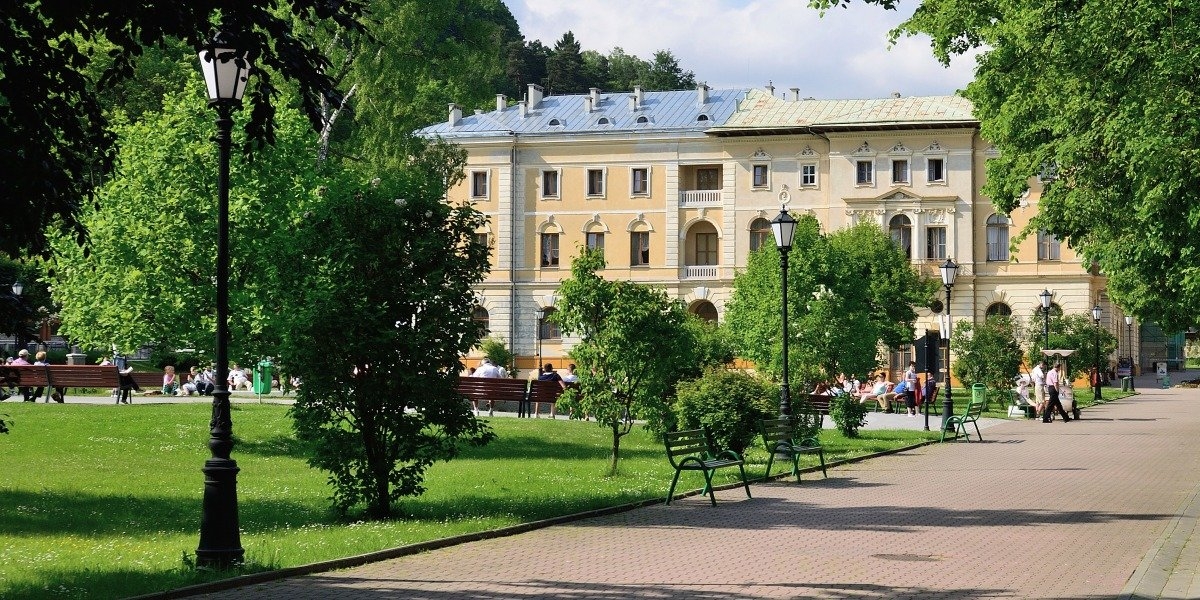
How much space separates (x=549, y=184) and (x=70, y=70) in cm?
6684

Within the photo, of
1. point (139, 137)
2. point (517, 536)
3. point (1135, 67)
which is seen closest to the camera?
point (517, 536)

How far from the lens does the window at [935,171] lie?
240 ft

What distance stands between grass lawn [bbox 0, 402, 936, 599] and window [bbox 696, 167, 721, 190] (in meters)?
44.6

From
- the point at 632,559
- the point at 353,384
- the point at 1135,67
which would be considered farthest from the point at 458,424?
the point at 1135,67

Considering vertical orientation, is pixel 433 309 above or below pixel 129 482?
above

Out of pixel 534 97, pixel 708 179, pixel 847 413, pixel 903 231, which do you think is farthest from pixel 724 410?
pixel 534 97

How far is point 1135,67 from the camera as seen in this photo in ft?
59.3

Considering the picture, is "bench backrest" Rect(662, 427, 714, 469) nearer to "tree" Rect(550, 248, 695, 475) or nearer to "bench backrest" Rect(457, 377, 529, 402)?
"tree" Rect(550, 248, 695, 475)

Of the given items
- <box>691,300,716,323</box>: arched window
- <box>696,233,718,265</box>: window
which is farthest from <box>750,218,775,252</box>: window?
<box>691,300,716,323</box>: arched window

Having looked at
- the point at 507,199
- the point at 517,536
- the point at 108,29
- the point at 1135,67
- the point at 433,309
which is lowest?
the point at 517,536

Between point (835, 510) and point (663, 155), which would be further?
point (663, 155)

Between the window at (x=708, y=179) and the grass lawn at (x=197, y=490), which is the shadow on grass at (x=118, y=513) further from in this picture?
the window at (x=708, y=179)

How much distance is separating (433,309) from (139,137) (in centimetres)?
1546

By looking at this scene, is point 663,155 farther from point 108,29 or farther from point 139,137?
point 108,29
